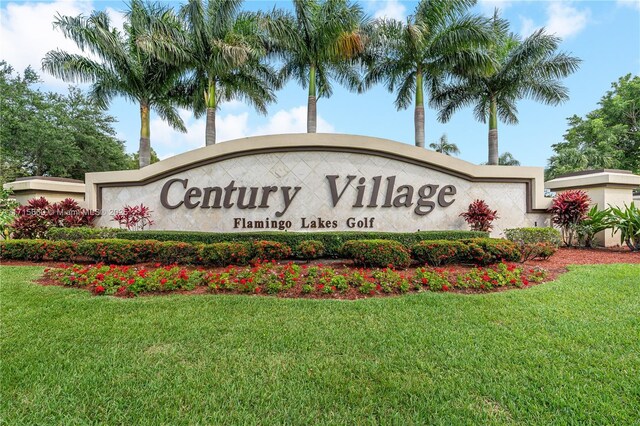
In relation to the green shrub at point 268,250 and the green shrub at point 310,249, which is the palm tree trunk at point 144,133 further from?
the green shrub at point 310,249

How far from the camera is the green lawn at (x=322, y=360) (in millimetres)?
2430

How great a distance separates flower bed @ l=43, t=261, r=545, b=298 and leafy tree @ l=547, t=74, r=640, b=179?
999 inches

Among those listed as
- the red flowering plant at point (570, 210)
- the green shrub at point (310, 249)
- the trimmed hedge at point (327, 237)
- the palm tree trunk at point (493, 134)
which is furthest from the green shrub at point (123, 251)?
the palm tree trunk at point (493, 134)

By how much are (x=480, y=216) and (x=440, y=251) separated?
3.82m

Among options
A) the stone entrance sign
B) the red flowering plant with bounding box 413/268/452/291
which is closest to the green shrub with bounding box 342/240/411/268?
the red flowering plant with bounding box 413/268/452/291

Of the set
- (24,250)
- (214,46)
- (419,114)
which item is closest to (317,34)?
(214,46)

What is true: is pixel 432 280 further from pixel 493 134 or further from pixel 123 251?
pixel 493 134

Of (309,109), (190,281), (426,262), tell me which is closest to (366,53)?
(309,109)

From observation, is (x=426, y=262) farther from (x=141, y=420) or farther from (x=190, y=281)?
(x=141, y=420)

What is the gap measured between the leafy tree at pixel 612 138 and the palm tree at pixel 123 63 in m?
30.1

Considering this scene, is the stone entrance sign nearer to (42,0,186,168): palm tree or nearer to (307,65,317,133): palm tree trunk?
(307,65,317,133): palm tree trunk

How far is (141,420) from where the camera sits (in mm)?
2320

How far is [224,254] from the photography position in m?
7.41

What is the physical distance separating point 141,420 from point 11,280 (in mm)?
6731
